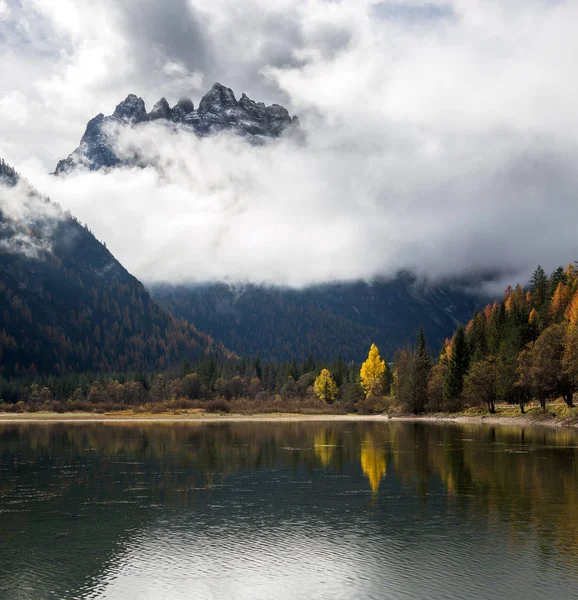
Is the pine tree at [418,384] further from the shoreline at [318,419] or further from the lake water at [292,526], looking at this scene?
the lake water at [292,526]

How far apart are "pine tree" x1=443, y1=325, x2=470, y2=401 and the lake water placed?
286ft

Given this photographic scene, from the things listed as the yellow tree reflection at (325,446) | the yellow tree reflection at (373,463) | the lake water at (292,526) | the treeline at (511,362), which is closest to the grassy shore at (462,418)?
the treeline at (511,362)

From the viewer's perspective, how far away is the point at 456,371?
168625mm

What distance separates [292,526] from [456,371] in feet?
437

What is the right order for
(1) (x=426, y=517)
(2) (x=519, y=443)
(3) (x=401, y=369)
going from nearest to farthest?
(1) (x=426, y=517)
(2) (x=519, y=443)
(3) (x=401, y=369)

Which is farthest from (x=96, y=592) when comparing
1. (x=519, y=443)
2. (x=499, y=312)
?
(x=499, y=312)

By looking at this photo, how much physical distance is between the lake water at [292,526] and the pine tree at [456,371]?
286 ft

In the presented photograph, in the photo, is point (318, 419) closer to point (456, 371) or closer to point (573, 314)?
point (456, 371)

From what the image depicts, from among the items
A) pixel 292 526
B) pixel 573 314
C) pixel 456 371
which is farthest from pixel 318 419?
pixel 292 526

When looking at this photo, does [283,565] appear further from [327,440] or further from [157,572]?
[327,440]

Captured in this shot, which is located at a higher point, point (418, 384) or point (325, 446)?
point (418, 384)

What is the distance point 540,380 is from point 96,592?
373ft

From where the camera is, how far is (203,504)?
5016 cm

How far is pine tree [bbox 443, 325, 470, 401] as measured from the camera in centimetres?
16888
